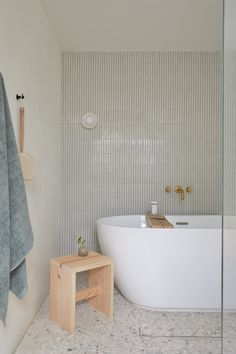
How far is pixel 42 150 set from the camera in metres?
2.21

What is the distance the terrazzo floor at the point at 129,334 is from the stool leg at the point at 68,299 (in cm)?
6

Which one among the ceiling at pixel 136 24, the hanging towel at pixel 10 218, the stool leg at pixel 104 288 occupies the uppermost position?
the ceiling at pixel 136 24

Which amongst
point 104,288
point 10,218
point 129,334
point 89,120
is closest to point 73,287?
point 104,288

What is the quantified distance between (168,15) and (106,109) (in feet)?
3.50

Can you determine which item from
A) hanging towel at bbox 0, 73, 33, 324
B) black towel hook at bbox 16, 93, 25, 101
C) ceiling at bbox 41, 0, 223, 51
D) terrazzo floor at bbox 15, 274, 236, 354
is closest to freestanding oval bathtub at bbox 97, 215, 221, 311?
terrazzo floor at bbox 15, 274, 236, 354

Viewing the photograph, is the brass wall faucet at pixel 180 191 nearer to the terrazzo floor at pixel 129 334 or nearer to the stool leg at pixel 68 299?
the terrazzo floor at pixel 129 334

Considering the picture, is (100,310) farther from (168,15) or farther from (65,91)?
(168,15)

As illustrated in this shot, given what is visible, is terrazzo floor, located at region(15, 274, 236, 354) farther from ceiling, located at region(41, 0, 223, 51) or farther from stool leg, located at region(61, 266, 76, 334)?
ceiling, located at region(41, 0, 223, 51)

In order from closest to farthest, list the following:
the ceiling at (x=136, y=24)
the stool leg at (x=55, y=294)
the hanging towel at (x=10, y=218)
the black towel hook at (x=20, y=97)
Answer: the hanging towel at (x=10, y=218)
the black towel hook at (x=20, y=97)
the stool leg at (x=55, y=294)
the ceiling at (x=136, y=24)

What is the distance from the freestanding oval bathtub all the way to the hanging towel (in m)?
0.83

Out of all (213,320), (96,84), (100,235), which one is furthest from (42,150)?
(213,320)

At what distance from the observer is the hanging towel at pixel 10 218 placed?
1.26 m

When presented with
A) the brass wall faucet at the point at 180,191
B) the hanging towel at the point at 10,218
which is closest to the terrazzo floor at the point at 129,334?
the hanging towel at the point at 10,218

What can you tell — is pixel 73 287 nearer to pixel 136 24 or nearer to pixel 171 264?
pixel 171 264
